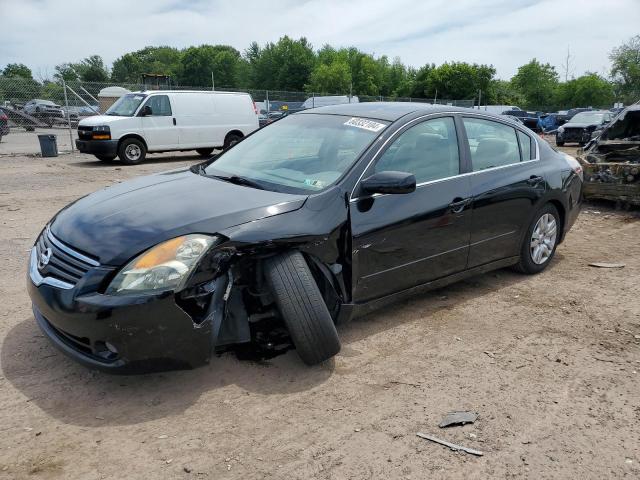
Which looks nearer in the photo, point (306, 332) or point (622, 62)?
point (306, 332)

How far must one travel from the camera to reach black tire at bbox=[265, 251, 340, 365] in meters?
2.96

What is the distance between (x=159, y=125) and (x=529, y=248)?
12.1 m

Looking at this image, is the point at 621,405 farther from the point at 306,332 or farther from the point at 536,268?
the point at 536,268

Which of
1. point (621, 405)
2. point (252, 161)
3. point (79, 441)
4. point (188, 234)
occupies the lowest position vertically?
point (621, 405)

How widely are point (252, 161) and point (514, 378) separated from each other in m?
2.38

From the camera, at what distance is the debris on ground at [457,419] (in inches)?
106

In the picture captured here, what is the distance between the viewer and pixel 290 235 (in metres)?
3.06

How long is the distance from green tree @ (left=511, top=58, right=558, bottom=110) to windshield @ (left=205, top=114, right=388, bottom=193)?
287ft

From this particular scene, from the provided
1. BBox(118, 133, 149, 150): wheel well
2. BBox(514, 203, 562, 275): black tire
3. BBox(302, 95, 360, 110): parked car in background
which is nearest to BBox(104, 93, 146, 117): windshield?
BBox(118, 133, 149, 150): wheel well

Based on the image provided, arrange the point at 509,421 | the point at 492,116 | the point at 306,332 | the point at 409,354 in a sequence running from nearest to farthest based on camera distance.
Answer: the point at 509,421 < the point at 306,332 < the point at 409,354 < the point at 492,116

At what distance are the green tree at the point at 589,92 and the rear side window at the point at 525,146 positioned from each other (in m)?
75.6

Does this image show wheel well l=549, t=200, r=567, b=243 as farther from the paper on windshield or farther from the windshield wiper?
the windshield wiper

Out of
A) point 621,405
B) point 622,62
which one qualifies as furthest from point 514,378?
point 622,62

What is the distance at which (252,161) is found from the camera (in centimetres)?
401
